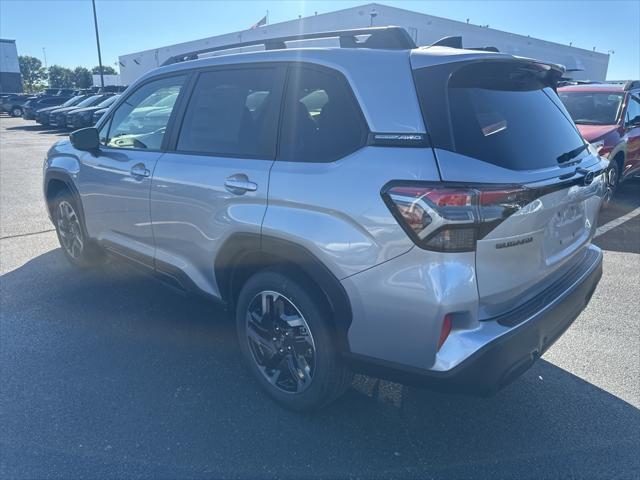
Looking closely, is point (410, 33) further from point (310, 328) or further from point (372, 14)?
point (310, 328)

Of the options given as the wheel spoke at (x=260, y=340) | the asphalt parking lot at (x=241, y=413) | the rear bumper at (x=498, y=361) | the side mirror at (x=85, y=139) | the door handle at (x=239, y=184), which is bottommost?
the asphalt parking lot at (x=241, y=413)

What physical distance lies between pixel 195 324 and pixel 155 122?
152cm

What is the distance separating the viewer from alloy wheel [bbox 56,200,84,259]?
15.1 feet

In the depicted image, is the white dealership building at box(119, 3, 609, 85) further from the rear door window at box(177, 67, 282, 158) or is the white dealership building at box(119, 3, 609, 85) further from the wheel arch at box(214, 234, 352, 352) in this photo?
the wheel arch at box(214, 234, 352, 352)

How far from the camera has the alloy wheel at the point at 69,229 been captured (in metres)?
4.59

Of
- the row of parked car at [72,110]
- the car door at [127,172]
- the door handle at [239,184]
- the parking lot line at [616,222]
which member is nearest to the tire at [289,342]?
the door handle at [239,184]

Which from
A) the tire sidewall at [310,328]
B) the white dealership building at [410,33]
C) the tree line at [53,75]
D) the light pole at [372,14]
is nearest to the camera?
the tire sidewall at [310,328]

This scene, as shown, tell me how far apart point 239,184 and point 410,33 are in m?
22.4

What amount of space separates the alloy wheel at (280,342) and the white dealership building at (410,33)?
2085 cm

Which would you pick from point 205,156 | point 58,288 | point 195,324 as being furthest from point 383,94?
point 58,288

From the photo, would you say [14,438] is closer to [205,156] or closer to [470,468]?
[205,156]

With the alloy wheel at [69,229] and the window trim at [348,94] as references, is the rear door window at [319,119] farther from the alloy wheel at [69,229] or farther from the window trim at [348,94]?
the alloy wheel at [69,229]

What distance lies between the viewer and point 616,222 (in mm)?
6688

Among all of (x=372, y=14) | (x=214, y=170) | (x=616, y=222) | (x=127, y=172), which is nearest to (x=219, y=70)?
(x=214, y=170)
